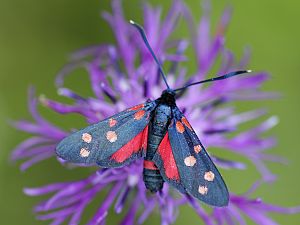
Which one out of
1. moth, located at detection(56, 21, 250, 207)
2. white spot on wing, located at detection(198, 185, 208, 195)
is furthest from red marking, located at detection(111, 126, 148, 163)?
white spot on wing, located at detection(198, 185, 208, 195)

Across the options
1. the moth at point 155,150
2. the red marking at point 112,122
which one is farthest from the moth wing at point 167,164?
the red marking at point 112,122

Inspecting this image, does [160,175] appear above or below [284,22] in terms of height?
below

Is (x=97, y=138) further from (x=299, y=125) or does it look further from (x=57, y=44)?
(x=299, y=125)

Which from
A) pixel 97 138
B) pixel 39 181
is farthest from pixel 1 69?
pixel 97 138

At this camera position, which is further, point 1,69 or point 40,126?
point 1,69

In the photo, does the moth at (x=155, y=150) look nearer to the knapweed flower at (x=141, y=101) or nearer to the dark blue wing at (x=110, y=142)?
the dark blue wing at (x=110, y=142)

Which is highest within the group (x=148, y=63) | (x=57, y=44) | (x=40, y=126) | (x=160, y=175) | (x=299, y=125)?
(x=57, y=44)
